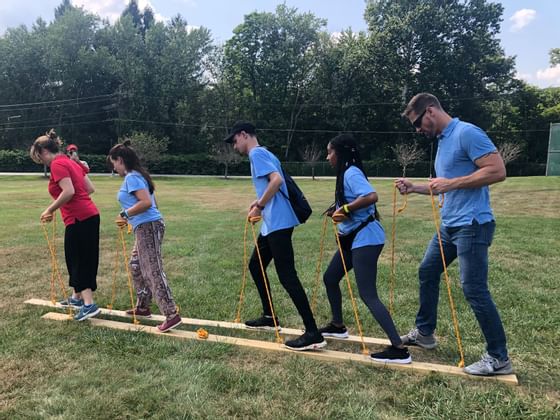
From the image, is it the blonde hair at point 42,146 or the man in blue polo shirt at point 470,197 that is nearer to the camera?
the man in blue polo shirt at point 470,197

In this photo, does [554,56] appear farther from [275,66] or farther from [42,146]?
[42,146]

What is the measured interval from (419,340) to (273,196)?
6.22 ft

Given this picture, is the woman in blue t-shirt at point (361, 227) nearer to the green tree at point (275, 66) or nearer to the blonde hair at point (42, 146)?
the blonde hair at point (42, 146)

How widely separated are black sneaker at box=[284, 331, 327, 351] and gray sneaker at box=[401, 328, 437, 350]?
0.81 metres

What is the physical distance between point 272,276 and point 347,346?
8.04ft

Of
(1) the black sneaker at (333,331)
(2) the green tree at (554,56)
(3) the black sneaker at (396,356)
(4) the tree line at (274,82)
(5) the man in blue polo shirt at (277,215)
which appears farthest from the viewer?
(4) the tree line at (274,82)

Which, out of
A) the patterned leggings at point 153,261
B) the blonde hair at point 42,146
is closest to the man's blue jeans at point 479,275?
the patterned leggings at point 153,261

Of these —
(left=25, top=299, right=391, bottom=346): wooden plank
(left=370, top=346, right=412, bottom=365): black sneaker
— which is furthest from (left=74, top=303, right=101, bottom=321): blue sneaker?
(left=370, top=346, right=412, bottom=365): black sneaker

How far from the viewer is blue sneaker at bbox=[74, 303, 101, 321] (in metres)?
4.64

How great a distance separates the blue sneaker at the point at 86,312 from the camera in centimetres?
464

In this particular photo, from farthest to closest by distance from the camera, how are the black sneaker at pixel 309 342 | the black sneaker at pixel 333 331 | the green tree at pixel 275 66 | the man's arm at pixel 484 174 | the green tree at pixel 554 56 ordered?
the green tree at pixel 275 66, the green tree at pixel 554 56, the black sneaker at pixel 333 331, the black sneaker at pixel 309 342, the man's arm at pixel 484 174

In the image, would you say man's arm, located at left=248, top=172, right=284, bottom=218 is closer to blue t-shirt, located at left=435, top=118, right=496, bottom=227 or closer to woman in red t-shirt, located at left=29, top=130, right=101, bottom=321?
blue t-shirt, located at left=435, top=118, right=496, bottom=227

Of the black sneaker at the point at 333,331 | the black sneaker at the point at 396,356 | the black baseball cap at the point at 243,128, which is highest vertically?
the black baseball cap at the point at 243,128

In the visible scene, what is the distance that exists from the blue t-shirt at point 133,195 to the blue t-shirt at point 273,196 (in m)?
1.15
